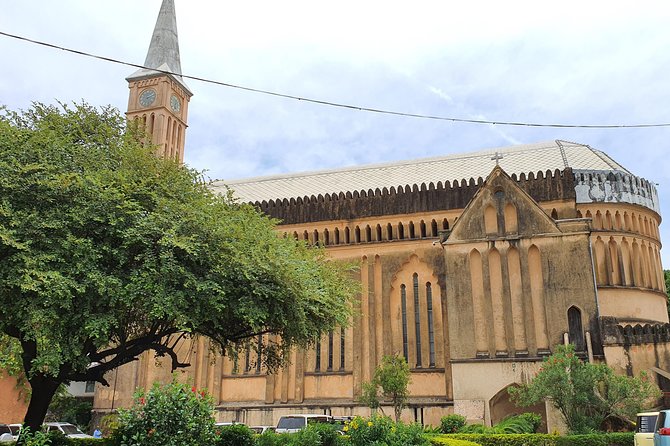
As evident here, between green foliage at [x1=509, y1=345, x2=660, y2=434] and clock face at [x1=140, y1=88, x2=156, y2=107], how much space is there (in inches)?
1386

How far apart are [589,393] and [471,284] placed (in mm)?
7761

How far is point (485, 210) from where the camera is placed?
27.9m

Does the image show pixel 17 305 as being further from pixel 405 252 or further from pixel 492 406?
pixel 405 252

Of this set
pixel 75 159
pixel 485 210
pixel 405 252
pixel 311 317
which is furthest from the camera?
pixel 405 252

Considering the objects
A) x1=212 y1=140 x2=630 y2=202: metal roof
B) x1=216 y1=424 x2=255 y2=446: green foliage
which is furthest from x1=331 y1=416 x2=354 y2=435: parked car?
x1=212 y1=140 x2=630 y2=202: metal roof

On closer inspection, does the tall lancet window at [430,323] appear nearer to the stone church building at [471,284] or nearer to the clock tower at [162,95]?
the stone church building at [471,284]

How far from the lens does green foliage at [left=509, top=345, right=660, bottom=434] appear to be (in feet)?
65.4

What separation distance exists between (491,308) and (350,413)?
8.78m

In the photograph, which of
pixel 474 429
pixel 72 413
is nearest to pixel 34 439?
pixel 474 429

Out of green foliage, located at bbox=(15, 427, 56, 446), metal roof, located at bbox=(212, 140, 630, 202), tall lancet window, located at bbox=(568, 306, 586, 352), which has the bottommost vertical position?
green foliage, located at bbox=(15, 427, 56, 446)

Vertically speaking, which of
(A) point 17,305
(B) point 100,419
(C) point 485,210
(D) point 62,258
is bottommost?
(B) point 100,419

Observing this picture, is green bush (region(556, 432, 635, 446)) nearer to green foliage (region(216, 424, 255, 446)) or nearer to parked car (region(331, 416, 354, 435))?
parked car (region(331, 416, 354, 435))

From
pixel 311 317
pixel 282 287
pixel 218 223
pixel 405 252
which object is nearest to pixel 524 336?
pixel 405 252

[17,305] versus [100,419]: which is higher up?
[17,305]
